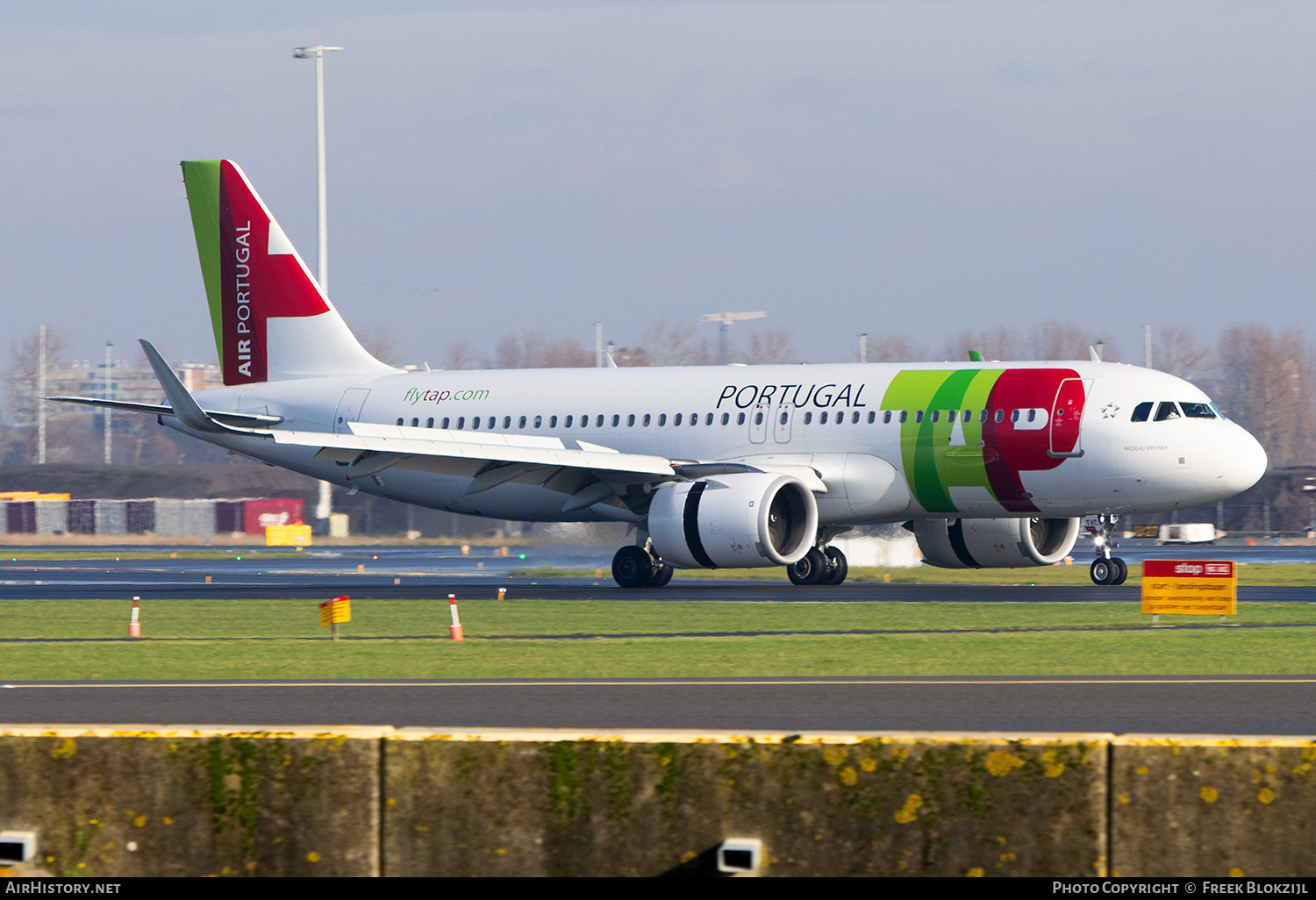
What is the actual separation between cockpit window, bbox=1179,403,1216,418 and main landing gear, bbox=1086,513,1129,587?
8.75ft

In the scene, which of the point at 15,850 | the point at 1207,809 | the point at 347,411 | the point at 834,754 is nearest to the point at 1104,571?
the point at 347,411

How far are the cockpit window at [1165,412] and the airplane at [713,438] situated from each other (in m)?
0.02

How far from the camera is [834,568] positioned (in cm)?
3641

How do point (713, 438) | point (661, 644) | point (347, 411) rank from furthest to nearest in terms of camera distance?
point (347, 411) → point (713, 438) → point (661, 644)

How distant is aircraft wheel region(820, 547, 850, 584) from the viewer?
36.2 metres

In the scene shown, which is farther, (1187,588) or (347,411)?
(347,411)

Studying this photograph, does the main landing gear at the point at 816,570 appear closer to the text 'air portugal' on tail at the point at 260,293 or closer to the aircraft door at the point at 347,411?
the aircraft door at the point at 347,411

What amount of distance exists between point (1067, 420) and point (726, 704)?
1895cm

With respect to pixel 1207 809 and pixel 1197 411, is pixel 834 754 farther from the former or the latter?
pixel 1197 411

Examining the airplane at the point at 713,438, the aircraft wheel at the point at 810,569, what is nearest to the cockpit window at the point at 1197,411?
the airplane at the point at 713,438

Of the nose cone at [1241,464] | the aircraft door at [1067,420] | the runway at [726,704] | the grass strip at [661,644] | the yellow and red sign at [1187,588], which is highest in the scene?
the aircraft door at [1067,420]

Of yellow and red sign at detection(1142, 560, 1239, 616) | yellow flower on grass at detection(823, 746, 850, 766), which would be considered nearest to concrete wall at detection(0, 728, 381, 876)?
yellow flower on grass at detection(823, 746, 850, 766)

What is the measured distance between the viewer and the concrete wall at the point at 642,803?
7.52 metres

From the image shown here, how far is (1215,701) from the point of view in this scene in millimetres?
14992
